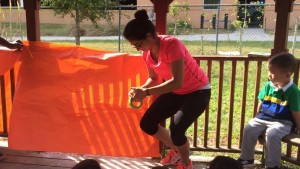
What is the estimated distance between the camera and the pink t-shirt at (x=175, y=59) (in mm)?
2916

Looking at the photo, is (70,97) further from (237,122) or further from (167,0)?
(237,122)

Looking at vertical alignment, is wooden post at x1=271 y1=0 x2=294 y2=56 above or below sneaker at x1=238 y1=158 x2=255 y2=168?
above

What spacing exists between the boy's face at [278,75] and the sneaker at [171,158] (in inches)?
47.4

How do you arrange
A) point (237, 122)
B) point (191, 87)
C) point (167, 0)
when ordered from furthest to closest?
point (237, 122) → point (167, 0) → point (191, 87)

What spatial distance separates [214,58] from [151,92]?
1.11 m

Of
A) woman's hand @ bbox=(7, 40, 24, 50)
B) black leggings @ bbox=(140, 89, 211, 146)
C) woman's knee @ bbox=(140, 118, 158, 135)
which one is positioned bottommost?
woman's knee @ bbox=(140, 118, 158, 135)

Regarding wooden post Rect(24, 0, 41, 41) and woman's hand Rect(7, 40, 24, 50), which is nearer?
woman's hand Rect(7, 40, 24, 50)

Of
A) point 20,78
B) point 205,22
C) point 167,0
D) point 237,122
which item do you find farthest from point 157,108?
point 205,22

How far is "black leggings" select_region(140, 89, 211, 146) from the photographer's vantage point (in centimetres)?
308

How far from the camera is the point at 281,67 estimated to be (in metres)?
3.27

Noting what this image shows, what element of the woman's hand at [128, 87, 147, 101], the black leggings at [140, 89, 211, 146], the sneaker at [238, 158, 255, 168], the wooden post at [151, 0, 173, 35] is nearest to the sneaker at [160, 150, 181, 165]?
the black leggings at [140, 89, 211, 146]

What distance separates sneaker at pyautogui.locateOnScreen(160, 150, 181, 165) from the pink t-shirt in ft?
2.60

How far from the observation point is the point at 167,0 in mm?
3740

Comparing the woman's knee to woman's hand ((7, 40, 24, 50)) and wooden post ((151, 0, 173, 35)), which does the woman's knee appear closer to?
wooden post ((151, 0, 173, 35))
